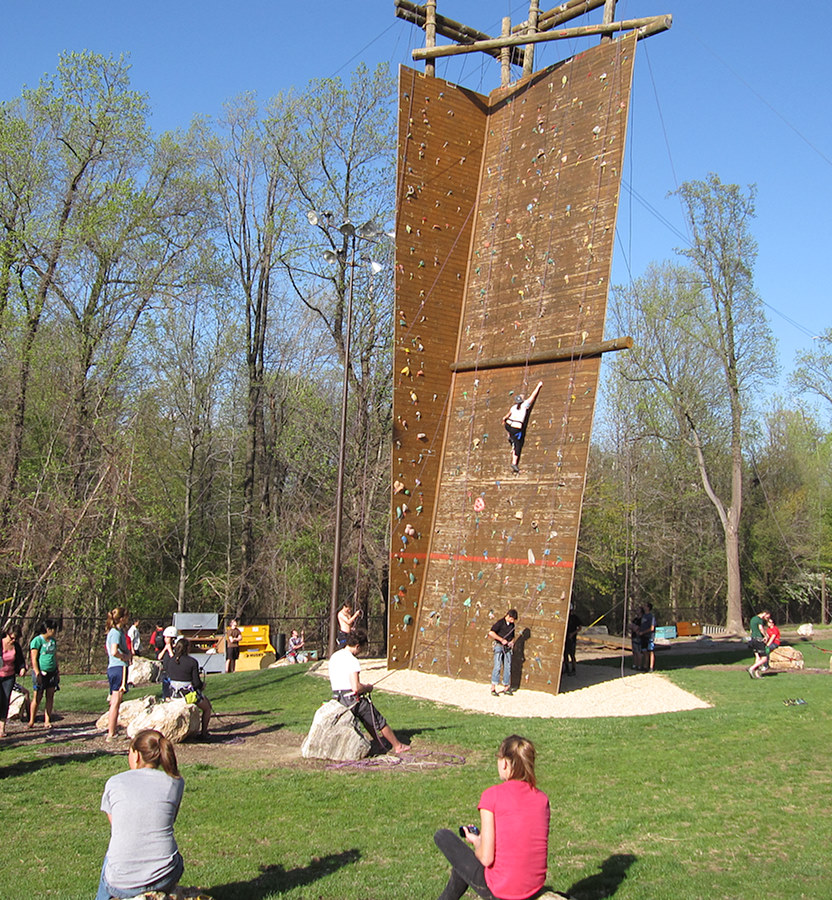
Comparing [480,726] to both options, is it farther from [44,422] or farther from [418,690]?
[44,422]

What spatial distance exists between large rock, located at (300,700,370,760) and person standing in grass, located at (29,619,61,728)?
4412mm

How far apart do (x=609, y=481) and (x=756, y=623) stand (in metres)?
22.9

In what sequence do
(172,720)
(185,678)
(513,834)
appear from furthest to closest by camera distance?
(185,678)
(172,720)
(513,834)

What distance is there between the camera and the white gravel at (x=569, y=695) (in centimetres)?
1368

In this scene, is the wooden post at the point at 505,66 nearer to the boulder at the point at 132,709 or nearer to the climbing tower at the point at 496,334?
the climbing tower at the point at 496,334

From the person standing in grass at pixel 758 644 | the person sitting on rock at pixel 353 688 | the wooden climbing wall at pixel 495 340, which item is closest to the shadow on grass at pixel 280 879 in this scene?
the person sitting on rock at pixel 353 688

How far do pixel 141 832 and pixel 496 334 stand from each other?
14.1 metres

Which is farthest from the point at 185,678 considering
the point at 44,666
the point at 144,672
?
the point at 144,672

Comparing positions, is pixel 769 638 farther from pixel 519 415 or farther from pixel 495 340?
pixel 495 340

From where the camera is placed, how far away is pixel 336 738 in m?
9.59

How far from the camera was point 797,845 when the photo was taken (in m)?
6.62

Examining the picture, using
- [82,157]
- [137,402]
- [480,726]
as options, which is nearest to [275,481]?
[137,402]

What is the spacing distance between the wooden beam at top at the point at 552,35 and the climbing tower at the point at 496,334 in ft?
0.14

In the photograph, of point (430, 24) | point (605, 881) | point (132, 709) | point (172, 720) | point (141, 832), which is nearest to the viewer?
point (141, 832)
